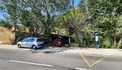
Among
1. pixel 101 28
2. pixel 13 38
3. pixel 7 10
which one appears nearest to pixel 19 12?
pixel 7 10

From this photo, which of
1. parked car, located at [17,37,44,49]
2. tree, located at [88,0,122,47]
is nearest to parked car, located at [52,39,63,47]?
parked car, located at [17,37,44,49]

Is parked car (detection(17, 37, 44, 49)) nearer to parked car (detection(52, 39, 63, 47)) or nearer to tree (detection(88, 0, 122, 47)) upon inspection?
parked car (detection(52, 39, 63, 47))

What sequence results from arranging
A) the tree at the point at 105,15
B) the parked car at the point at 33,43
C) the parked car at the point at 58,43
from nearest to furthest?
the parked car at the point at 33,43 → the tree at the point at 105,15 → the parked car at the point at 58,43

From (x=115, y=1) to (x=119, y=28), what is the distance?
4.58 metres

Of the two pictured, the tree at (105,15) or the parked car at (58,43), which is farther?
the parked car at (58,43)

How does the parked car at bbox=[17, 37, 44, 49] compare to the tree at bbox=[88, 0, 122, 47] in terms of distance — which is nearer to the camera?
the parked car at bbox=[17, 37, 44, 49]

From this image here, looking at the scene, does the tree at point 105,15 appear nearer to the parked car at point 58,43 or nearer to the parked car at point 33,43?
the parked car at point 58,43

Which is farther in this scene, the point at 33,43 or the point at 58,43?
the point at 58,43

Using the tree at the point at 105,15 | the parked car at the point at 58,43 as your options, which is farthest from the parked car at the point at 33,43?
the tree at the point at 105,15

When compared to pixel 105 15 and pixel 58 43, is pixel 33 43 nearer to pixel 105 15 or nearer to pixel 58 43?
pixel 58 43

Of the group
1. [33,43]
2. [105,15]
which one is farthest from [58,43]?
[105,15]

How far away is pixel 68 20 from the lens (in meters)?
26.8

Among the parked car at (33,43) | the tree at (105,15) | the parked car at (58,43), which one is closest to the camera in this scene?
the parked car at (33,43)

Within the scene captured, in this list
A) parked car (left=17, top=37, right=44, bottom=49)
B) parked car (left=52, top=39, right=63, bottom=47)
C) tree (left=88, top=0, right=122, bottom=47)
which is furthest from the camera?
parked car (left=52, top=39, right=63, bottom=47)
